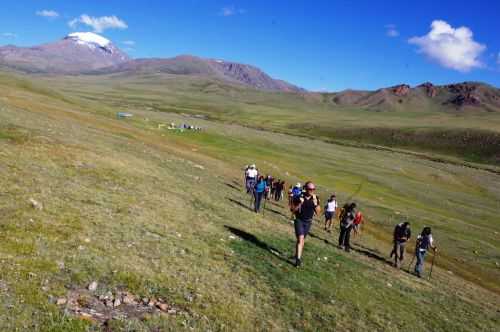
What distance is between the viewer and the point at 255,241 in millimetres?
20797

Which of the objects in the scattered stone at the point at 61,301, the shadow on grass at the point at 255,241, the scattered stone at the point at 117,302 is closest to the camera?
the scattered stone at the point at 61,301

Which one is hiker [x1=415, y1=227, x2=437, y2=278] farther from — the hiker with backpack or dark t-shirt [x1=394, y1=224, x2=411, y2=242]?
the hiker with backpack

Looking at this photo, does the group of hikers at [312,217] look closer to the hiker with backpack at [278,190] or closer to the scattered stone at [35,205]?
the hiker with backpack at [278,190]

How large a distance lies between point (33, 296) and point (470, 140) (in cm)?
20428

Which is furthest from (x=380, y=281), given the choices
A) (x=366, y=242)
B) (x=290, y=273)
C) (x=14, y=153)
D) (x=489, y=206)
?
(x=489, y=206)

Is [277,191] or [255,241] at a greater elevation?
[255,241]

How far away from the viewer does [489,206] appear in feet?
234

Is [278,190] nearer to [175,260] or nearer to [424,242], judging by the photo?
[424,242]

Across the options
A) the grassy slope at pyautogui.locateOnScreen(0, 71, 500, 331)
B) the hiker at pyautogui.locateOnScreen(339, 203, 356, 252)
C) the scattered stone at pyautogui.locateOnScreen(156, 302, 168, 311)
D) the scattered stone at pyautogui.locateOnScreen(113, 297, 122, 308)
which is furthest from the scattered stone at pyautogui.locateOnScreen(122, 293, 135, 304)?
the hiker at pyautogui.locateOnScreen(339, 203, 356, 252)

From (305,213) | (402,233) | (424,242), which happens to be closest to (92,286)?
(305,213)

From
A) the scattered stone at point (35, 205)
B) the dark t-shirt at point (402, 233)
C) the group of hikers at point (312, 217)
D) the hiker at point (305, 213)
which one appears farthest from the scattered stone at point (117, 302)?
the dark t-shirt at point (402, 233)

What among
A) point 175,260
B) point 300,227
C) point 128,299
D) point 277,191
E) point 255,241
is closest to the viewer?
point 128,299

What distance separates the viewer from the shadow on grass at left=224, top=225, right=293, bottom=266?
64.3ft

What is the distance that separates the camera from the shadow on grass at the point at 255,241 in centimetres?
1959
